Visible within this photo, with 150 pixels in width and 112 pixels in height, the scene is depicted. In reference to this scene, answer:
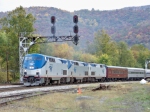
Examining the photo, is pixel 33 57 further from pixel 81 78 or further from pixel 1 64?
pixel 1 64

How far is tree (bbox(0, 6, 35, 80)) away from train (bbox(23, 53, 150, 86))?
40.0ft

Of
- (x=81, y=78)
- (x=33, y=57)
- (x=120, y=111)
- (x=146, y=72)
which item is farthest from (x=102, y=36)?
(x=120, y=111)

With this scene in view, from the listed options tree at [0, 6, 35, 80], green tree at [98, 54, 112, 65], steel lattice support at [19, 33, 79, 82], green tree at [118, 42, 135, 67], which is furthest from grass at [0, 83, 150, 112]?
green tree at [118, 42, 135, 67]

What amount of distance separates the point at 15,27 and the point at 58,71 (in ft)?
60.6

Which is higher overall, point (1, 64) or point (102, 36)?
point (102, 36)

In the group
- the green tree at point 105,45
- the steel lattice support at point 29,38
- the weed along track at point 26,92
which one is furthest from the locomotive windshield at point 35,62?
the green tree at point 105,45

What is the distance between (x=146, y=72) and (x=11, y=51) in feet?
132

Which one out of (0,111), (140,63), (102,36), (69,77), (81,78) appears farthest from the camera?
(140,63)

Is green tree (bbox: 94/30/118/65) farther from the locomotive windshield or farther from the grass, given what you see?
the grass

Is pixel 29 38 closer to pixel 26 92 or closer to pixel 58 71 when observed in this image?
pixel 58 71

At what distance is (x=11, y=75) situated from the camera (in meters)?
53.2

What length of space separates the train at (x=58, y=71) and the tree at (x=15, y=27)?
40.0 ft

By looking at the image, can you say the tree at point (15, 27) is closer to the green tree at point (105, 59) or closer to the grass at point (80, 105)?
the grass at point (80, 105)

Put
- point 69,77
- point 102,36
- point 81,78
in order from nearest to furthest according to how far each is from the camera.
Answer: point 69,77 < point 81,78 < point 102,36
